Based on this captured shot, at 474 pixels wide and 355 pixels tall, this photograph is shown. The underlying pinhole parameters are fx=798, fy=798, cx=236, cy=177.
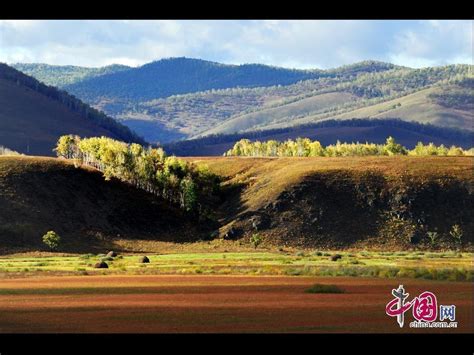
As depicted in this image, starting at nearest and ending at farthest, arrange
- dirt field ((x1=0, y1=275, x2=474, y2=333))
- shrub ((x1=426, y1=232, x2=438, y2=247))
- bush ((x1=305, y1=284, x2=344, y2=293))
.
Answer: dirt field ((x1=0, y1=275, x2=474, y2=333)) → bush ((x1=305, y1=284, x2=344, y2=293)) → shrub ((x1=426, y1=232, x2=438, y2=247))

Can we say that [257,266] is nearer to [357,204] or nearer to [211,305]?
[211,305]

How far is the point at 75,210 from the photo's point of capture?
138 meters

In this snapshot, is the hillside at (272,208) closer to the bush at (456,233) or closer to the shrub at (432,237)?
the bush at (456,233)

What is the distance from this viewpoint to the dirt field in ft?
133

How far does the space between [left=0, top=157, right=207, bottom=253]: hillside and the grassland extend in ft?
48.4

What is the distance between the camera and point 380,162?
162500mm

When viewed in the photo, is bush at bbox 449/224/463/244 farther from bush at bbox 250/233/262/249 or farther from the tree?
the tree

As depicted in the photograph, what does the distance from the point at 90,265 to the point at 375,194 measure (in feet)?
214

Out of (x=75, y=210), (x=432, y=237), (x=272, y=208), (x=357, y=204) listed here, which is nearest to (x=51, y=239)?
(x=75, y=210)

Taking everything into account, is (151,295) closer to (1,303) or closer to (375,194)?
(1,303)

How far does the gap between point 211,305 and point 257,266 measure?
35.4 m

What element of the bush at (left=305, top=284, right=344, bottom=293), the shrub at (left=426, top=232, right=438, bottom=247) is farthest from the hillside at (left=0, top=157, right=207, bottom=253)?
the bush at (left=305, top=284, right=344, bottom=293)

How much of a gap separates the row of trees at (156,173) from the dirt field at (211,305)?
84.8 metres
